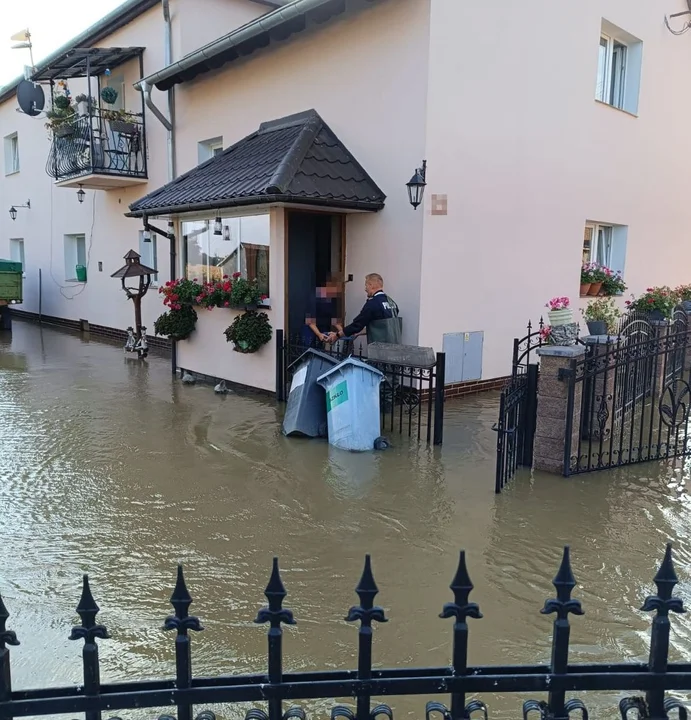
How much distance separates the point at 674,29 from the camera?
41.9ft

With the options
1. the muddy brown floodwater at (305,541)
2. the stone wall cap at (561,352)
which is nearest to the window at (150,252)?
the muddy brown floodwater at (305,541)

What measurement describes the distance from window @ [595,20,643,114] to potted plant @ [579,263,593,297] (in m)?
2.96

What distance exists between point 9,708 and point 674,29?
49.8 feet

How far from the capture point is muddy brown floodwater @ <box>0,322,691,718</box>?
329 centimetres

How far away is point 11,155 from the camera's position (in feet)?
69.1

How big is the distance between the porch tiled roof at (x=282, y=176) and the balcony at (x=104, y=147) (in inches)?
158

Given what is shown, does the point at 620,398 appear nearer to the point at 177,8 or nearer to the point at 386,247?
the point at 386,247

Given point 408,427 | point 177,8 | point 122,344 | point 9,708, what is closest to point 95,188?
point 122,344

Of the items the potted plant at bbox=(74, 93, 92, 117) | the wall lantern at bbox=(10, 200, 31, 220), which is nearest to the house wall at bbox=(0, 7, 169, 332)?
the wall lantern at bbox=(10, 200, 31, 220)

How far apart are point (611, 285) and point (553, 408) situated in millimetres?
7210

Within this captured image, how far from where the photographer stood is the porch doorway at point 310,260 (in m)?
9.45

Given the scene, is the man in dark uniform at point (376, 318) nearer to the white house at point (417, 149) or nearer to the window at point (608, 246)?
the white house at point (417, 149)

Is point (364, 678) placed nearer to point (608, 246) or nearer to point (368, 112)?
point (368, 112)

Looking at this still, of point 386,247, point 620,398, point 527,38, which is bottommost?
point 620,398
